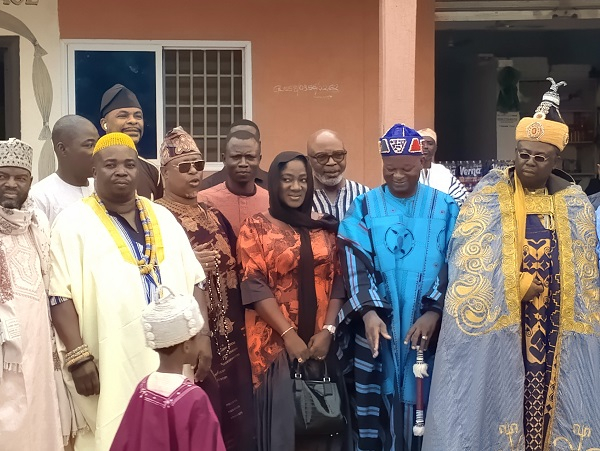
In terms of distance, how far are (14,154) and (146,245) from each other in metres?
0.79

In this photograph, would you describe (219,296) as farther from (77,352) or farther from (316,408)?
(77,352)

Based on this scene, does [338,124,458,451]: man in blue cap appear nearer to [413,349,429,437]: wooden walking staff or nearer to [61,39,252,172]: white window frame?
[413,349,429,437]: wooden walking staff

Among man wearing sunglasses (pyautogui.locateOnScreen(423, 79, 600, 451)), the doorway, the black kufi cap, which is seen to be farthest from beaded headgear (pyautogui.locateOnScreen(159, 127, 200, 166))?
the doorway

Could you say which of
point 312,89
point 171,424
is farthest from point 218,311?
point 312,89

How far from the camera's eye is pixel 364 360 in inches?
227

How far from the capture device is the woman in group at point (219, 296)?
5.74 meters

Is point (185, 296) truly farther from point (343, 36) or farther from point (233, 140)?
point (343, 36)

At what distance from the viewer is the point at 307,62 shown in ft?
31.0

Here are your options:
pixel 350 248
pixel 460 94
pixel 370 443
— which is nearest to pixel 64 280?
pixel 350 248

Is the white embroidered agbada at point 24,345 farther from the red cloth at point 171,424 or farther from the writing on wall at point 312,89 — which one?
the writing on wall at point 312,89

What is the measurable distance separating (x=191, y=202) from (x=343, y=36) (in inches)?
161

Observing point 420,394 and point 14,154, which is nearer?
point 14,154

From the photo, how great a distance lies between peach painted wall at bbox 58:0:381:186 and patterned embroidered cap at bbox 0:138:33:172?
4.42 meters

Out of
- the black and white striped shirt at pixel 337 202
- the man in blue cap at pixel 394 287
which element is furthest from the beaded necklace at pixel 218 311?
the black and white striped shirt at pixel 337 202
